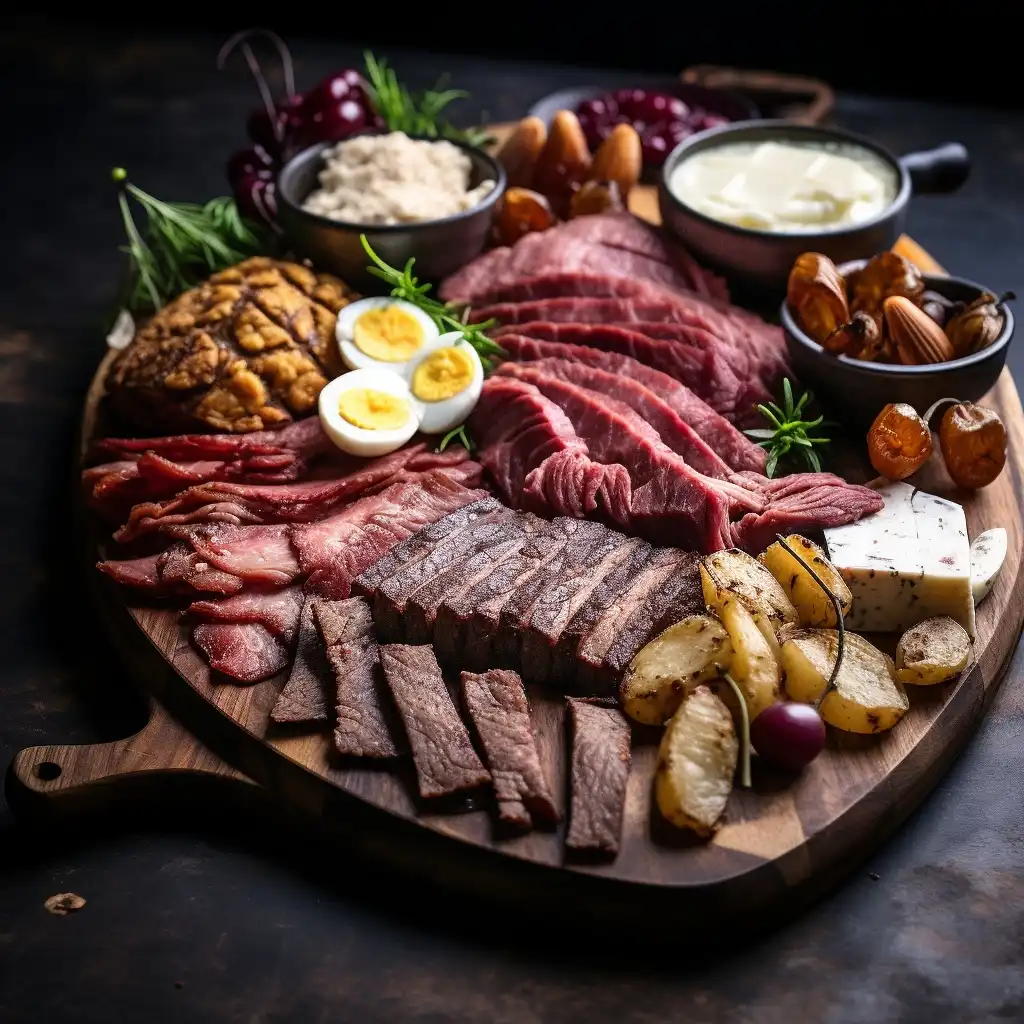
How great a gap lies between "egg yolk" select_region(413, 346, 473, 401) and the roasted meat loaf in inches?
13.2

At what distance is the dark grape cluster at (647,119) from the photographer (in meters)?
5.78

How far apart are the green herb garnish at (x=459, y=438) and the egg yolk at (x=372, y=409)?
15 centimetres

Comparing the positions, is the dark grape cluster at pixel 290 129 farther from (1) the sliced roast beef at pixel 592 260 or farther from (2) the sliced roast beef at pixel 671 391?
(2) the sliced roast beef at pixel 671 391

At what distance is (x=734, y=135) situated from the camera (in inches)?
215

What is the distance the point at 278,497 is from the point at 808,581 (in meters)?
1.72

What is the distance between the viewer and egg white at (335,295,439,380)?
4.39 meters

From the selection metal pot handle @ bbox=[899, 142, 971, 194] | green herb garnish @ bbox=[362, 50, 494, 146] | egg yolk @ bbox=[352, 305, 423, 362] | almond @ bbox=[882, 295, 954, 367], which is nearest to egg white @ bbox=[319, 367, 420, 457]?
egg yolk @ bbox=[352, 305, 423, 362]

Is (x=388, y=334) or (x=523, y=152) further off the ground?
(x=523, y=152)

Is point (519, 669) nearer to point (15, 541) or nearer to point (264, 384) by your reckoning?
point (264, 384)

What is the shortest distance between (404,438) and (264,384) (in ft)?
1.84

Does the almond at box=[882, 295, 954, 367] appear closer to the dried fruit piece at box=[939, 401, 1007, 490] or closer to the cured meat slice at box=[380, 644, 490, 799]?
the dried fruit piece at box=[939, 401, 1007, 490]

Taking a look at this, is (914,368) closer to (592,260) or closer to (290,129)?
(592,260)

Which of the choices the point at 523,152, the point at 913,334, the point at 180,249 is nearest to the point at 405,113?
the point at 523,152

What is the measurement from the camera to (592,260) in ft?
16.0
